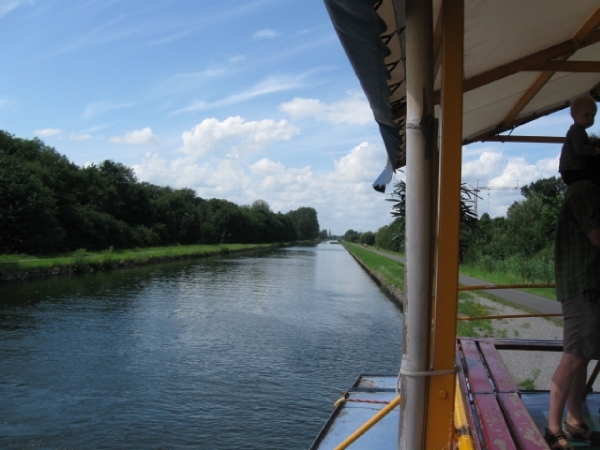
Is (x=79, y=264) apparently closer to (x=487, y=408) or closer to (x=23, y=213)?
(x=23, y=213)

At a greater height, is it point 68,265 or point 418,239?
point 418,239

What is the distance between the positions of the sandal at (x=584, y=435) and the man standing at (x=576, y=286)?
13.2 inches

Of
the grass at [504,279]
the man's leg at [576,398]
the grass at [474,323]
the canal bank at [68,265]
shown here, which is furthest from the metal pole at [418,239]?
the canal bank at [68,265]

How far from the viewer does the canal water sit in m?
9.02

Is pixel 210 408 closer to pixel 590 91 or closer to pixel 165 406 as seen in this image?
pixel 165 406

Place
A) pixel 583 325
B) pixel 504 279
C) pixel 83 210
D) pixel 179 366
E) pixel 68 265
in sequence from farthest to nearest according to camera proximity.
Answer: pixel 83 210
pixel 68 265
pixel 504 279
pixel 179 366
pixel 583 325

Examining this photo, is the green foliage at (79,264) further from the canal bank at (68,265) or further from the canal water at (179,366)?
the canal water at (179,366)

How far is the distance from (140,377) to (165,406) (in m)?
1.88

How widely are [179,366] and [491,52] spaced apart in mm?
10725

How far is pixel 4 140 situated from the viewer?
5384cm

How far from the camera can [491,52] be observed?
3.19 metres

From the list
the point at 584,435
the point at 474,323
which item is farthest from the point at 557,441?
the point at 474,323

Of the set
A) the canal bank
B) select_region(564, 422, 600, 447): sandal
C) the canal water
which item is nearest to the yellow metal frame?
select_region(564, 422, 600, 447): sandal

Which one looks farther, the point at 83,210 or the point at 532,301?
the point at 83,210
